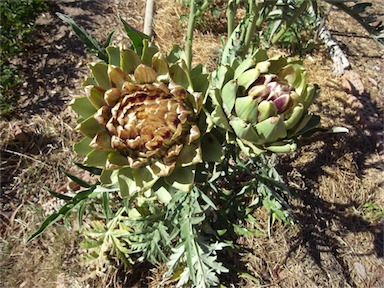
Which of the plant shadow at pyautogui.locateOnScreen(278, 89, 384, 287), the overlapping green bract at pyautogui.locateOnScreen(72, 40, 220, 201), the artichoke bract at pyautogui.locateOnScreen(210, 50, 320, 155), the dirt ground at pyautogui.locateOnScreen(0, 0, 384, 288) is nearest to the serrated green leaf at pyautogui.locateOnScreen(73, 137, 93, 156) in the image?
the overlapping green bract at pyautogui.locateOnScreen(72, 40, 220, 201)

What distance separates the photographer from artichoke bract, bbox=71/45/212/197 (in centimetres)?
69

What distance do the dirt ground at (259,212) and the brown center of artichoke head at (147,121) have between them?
0.78m

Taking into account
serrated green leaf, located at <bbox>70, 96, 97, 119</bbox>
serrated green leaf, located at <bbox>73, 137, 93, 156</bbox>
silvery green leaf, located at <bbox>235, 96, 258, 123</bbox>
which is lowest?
serrated green leaf, located at <bbox>73, 137, 93, 156</bbox>

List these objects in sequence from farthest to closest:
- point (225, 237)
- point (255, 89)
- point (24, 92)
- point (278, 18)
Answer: point (24, 92)
point (225, 237)
point (278, 18)
point (255, 89)

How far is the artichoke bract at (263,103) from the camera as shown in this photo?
25.7 inches

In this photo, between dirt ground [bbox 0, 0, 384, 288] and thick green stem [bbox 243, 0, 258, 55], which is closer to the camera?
thick green stem [bbox 243, 0, 258, 55]

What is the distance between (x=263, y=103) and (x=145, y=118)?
187mm

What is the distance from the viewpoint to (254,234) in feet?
4.40

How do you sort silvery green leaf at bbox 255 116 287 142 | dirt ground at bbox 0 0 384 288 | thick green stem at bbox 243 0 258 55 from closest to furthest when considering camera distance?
silvery green leaf at bbox 255 116 287 142 < thick green stem at bbox 243 0 258 55 < dirt ground at bbox 0 0 384 288

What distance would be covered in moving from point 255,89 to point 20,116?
1.26 m

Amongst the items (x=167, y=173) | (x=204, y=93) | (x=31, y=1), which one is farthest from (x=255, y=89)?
(x=31, y=1)

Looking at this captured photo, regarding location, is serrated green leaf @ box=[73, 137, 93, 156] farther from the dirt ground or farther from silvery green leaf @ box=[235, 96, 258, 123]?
the dirt ground

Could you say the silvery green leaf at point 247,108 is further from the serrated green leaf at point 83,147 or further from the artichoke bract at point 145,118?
the serrated green leaf at point 83,147

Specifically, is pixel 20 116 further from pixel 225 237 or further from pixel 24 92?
pixel 225 237
